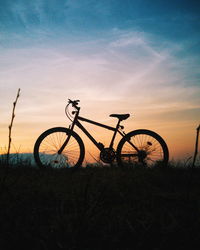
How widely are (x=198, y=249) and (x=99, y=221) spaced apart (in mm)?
864

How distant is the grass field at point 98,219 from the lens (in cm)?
168

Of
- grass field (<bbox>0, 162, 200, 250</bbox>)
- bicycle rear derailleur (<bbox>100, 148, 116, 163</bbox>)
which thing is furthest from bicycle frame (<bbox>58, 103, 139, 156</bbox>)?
grass field (<bbox>0, 162, 200, 250</bbox>)

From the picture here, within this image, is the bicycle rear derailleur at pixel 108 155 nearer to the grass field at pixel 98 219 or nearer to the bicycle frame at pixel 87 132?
the bicycle frame at pixel 87 132

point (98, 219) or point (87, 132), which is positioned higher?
point (87, 132)

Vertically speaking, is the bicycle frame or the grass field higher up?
the bicycle frame

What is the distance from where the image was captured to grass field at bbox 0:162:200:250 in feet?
5.52

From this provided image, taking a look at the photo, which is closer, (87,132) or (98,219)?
(98,219)

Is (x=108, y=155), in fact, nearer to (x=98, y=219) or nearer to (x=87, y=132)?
(x=87, y=132)

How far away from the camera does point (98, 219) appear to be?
203 cm

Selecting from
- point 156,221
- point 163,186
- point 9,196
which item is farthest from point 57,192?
point 163,186

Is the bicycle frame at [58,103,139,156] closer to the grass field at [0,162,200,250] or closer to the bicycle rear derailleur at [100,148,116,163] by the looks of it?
the bicycle rear derailleur at [100,148,116,163]

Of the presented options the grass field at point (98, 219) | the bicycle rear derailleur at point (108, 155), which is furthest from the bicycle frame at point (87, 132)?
the grass field at point (98, 219)

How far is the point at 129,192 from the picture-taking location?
2.94 metres

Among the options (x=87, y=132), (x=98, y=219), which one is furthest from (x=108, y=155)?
(x=98, y=219)
